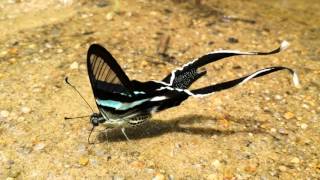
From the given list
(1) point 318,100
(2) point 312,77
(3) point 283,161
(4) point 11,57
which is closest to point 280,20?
(2) point 312,77

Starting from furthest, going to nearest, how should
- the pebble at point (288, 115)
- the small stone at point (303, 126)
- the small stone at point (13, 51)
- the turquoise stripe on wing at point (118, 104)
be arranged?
the small stone at point (13, 51) < the pebble at point (288, 115) < the small stone at point (303, 126) < the turquoise stripe on wing at point (118, 104)

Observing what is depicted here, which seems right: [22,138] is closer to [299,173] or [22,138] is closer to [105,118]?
[105,118]

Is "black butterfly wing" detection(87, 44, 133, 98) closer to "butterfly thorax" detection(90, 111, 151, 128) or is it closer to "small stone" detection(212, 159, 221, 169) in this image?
"butterfly thorax" detection(90, 111, 151, 128)

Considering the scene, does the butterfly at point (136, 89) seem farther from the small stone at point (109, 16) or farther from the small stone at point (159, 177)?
the small stone at point (109, 16)

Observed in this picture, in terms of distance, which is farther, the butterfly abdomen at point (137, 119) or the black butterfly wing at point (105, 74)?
the butterfly abdomen at point (137, 119)

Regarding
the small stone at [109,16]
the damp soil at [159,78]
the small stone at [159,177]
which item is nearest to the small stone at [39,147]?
the damp soil at [159,78]

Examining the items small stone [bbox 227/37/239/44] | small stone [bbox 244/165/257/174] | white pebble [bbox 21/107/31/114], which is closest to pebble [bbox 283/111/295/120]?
small stone [bbox 244/165/257/174]

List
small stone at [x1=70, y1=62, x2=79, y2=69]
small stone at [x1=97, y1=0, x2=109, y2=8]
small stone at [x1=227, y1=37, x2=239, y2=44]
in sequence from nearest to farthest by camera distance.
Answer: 1. small stone at [x1=70, y1=62, x2=79, y2=69]
2. small stone at [x1=227, y1=37, x2=239, y2=44]
3. small stone at [x1=97, y1=0, x2=109, y2=8]
